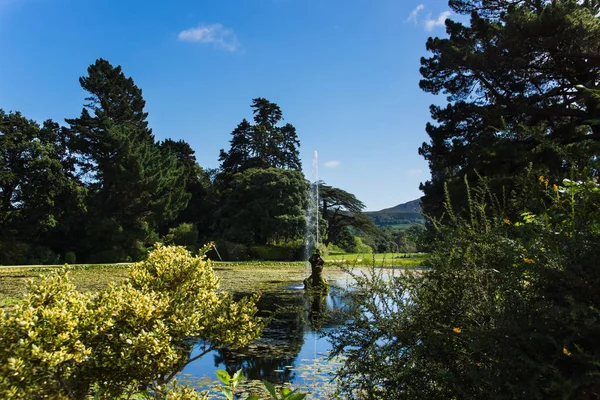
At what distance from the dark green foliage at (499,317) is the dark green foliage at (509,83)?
9241mm

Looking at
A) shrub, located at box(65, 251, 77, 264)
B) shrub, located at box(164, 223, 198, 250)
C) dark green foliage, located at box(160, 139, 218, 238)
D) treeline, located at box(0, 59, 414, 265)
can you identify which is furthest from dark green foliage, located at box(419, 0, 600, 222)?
dark green foliage, located at box(160, 139, 218, 238)

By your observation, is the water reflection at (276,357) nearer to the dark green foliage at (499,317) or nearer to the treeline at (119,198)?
the dark green foliage at (499,317)

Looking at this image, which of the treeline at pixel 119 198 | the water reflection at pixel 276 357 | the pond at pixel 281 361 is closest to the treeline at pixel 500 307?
the pond at pixel 281 361

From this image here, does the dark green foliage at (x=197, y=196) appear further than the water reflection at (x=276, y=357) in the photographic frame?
Yes

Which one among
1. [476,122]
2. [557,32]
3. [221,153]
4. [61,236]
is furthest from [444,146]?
[221,153]

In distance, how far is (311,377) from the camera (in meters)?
5.10

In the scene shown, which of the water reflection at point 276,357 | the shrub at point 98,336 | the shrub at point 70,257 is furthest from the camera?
the shrub at point 70,257

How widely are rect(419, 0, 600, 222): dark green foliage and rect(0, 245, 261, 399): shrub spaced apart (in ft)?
33.5

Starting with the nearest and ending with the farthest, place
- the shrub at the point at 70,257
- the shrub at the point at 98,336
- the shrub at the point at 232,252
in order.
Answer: the shrub at the point at 98,336, the shrub at the point at 70,257, the shrub at the point at 232,252

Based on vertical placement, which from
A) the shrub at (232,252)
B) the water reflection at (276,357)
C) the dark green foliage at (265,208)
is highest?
the dark green foliage at (265,208)

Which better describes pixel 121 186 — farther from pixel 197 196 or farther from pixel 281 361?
pixel 281 361

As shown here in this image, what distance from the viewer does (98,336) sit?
7.83 ft

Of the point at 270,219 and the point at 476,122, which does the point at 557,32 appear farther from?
the point at 270,219

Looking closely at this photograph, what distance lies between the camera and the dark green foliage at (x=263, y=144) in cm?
4353
